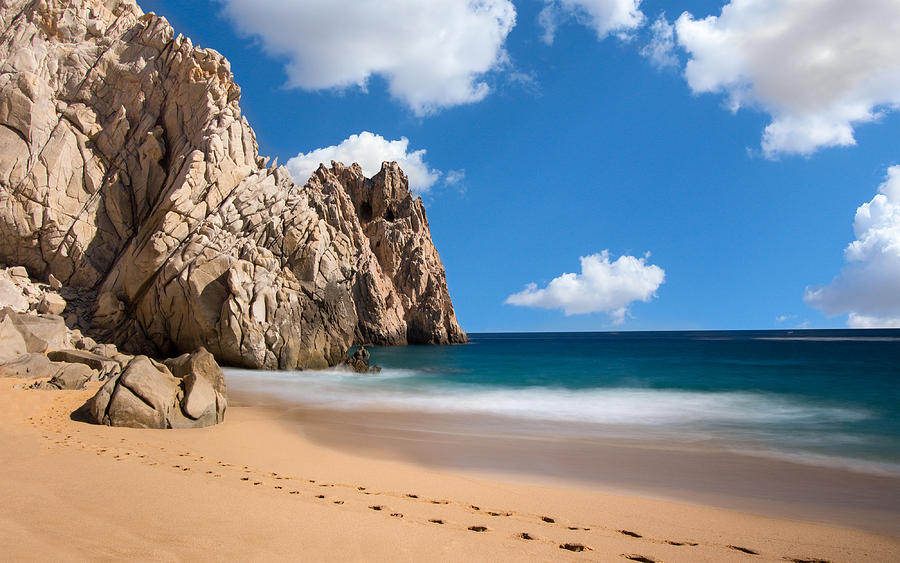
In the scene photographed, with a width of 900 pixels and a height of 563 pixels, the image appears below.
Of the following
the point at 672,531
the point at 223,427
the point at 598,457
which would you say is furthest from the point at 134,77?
the point at 672,531

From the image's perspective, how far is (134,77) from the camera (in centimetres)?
3234

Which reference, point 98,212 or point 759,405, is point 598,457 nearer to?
point 759,405

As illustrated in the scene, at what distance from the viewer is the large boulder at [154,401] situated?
9.54 metres

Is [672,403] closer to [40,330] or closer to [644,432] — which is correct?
[644,432]

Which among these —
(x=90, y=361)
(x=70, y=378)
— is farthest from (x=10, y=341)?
(x=70, y=378)

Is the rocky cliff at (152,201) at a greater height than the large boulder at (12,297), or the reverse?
the rocky cliff at (152,201)

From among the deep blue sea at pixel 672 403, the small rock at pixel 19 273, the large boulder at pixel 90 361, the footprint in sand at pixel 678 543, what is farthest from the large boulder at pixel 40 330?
the footprint in sand at pixel 678 543

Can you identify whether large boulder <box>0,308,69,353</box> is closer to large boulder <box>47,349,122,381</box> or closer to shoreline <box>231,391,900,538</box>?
large boulder <box>47,349,122,381</box>

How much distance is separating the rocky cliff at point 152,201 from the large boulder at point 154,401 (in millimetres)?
13876

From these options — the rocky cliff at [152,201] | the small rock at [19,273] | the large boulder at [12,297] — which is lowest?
the large boulder at [12,297]

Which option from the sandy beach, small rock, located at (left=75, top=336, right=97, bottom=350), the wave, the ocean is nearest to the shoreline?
the ocean

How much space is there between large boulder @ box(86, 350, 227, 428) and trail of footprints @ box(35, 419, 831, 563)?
93cm

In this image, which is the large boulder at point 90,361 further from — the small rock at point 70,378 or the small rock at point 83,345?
the small rock at point 83,345

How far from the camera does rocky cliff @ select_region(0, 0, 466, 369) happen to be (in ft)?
81.8
